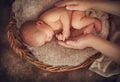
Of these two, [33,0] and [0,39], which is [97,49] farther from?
[0,39]

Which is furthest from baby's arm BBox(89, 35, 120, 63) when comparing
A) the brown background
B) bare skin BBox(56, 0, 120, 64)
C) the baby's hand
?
the brown background

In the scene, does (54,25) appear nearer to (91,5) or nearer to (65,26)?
(65,26)

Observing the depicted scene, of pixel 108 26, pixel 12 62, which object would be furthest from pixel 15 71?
pixel 108 26

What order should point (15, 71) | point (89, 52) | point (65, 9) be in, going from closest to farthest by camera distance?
1. point (65, 9)
2. point (89, 52)
3. point (15, 71)

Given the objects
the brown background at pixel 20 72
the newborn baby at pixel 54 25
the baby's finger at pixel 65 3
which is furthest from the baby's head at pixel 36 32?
the brown background at pixel 20 72

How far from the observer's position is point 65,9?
1201mm

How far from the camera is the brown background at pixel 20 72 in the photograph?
5.03 feet

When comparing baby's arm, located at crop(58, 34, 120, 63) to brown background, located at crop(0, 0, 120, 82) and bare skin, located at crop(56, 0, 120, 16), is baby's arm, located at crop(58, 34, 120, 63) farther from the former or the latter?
brown background, located at crop(0, 0, 120, 82)

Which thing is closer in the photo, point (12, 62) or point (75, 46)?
point (75, 46)

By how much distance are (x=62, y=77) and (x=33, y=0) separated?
46cm

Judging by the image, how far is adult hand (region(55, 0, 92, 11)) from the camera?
3.93 ft

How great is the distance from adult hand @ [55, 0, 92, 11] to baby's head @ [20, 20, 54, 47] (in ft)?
0.35

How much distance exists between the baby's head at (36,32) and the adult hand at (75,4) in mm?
108

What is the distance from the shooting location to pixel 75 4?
121 cm
